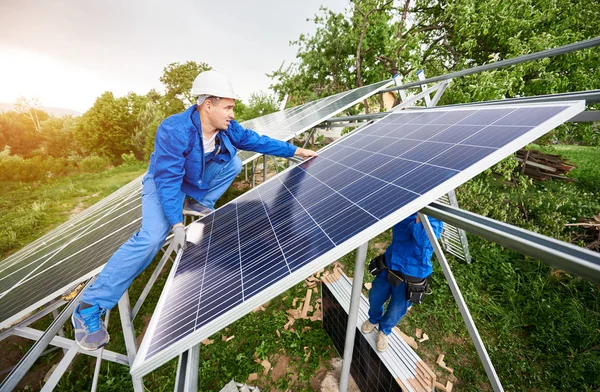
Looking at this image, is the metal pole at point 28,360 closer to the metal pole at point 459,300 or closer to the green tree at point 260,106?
the metal pole at point 459,300

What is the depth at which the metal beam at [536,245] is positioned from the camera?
3.11ft

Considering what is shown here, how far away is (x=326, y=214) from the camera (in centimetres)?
211

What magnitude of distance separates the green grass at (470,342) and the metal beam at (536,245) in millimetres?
3811

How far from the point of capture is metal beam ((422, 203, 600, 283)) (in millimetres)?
949

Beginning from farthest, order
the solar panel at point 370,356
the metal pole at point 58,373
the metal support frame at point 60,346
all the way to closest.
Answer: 1. the solar panel at point 370,356
2. the metal pole at point 58,373
3. the metal support frame at point 60,346

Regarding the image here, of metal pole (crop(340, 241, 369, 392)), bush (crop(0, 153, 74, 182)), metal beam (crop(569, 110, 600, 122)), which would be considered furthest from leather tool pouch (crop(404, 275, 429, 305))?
bush (crop(0, 153, 74, 182))

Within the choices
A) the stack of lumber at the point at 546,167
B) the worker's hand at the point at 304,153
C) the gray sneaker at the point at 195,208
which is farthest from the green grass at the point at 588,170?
the gray sneaker at the point at 195,208

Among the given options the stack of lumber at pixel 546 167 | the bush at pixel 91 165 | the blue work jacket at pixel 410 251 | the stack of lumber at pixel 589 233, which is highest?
the bush at pixel 91 165

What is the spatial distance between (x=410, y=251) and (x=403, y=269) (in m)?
0.29

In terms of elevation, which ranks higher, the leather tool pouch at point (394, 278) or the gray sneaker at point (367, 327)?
the leather tool pouch at point (394, 278)

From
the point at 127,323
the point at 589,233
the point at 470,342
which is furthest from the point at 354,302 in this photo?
the point at 589,233

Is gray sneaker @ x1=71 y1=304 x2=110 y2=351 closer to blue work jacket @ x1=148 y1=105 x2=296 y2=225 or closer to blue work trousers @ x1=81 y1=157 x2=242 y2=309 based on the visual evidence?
blue work trousers @ x1=81 y1=157 x2=242 y2=309

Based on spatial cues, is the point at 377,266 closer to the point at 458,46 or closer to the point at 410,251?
the point at 410,251

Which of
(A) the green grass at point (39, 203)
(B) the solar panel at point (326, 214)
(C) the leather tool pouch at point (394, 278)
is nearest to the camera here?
(B) the solar panel at point (326, 214)
